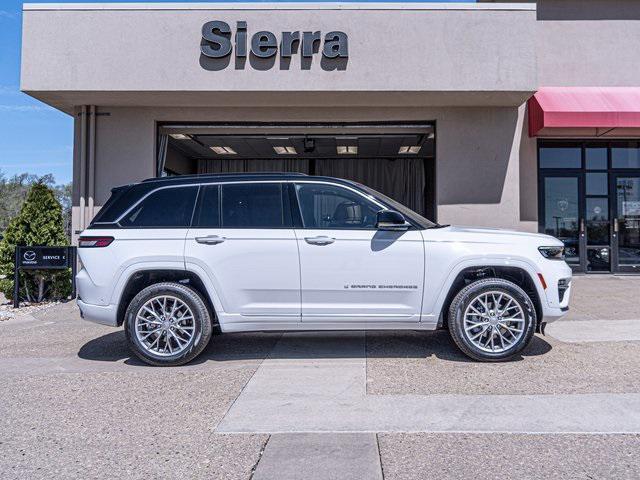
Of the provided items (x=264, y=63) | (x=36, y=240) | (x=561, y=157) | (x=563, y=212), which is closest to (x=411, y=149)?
(x=561, y=157)

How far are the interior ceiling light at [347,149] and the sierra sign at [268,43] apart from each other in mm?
6640

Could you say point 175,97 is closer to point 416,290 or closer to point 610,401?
point 416,290

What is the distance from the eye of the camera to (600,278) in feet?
40.8

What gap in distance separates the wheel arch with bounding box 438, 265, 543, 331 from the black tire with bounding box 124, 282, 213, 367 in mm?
2451

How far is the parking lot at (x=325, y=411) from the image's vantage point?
3.19 meters

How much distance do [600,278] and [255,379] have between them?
10578mm

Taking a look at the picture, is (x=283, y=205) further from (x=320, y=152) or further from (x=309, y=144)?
(x=320, y=152)

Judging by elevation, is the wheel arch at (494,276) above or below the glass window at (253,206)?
below

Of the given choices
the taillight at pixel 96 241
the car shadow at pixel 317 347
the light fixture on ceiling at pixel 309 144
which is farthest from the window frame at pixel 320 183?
the light fixture on ceiling at pixel 309 144

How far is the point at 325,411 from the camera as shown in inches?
160

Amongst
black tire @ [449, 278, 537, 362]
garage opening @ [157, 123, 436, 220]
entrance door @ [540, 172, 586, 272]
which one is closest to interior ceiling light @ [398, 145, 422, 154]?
garage opening @ [157, 123, 436, 220]

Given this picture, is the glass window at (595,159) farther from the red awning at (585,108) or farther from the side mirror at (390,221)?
the side mirror at (390,221)

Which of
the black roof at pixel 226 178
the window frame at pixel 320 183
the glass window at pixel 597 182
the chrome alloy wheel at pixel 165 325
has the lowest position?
the chrome alloy wheel at pixel 165 325

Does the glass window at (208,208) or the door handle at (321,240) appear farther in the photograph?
Result: the glass window at (208,208)
